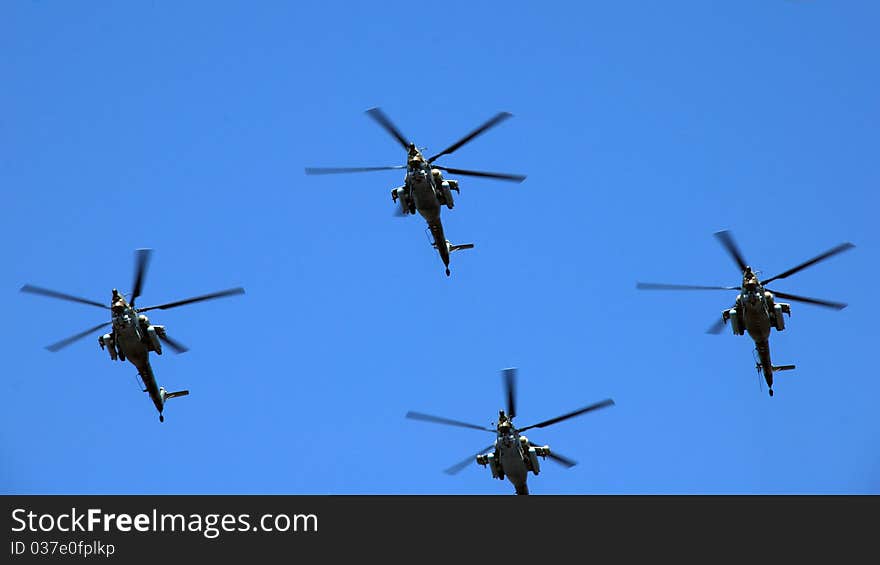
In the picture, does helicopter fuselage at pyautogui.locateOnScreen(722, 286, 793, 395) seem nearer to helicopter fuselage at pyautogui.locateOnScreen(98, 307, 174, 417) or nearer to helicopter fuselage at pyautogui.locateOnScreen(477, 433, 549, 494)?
helicopter fuselage at pyautogui.locateOnScreen(477, 433, 549, 494)

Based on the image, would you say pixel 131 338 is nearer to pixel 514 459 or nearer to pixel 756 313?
pixel 514 459

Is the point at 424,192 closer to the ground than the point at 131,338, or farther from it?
farther from it

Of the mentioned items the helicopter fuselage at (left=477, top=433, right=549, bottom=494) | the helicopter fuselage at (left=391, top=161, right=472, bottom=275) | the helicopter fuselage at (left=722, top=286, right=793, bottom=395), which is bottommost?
the helicopter fuselage at (left=477, top=433, right=549, bottom=494)

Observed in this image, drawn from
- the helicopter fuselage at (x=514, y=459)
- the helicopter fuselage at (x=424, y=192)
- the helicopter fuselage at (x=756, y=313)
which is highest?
the helicopter fuselage at (x=424, y=192)

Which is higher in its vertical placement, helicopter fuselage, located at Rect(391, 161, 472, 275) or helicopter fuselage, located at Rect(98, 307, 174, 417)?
helicopter fuselage, located at Rect(391, 161, 472, 275)

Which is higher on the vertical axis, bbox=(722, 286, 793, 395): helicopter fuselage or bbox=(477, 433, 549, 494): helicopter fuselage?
bbox=(722, 286, 793, 395): helicopter fuselage

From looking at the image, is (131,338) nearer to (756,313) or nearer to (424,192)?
(424,192)

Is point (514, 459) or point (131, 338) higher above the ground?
point (131, 338)

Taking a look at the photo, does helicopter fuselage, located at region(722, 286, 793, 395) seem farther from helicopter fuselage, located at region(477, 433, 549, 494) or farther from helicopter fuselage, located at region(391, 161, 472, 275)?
helicopter fuselage, located at region(391, 161, 472, 275)

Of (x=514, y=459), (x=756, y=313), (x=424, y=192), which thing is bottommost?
(x=514, y=459)

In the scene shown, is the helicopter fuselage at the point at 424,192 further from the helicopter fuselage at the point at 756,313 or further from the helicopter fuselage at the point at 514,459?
the helicopter fuselage at the point at 756,313

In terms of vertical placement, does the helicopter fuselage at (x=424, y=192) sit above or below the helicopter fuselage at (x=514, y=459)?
above
